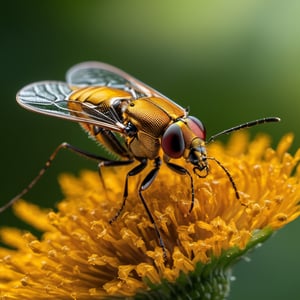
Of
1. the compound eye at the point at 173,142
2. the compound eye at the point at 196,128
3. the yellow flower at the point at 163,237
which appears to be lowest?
the yellow flower at the point at 163,237

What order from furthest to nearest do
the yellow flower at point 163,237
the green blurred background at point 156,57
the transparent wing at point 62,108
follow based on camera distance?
the green blurred background at point 156,57 < the transparent wing at point 62,108 < the yellow flower at point 163,237

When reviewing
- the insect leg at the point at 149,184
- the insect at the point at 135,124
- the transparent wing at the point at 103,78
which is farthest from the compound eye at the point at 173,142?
the transparent wing at the point at 103,78

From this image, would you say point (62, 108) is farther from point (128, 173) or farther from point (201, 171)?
point (201, 171)

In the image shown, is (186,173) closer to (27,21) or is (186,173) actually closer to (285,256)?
(285,256)

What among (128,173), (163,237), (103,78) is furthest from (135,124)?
(103,78)

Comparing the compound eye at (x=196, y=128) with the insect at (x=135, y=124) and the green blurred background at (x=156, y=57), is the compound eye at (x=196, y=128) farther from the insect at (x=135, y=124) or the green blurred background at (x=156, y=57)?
the green blurred background at (x=156, y=57)

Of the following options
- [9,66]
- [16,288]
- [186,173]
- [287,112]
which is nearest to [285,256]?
[287,112]

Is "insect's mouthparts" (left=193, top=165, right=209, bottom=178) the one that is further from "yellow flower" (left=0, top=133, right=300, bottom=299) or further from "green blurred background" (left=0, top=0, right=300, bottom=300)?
"green blurred background" (left=0, top=0, right=300, bottom=300)
